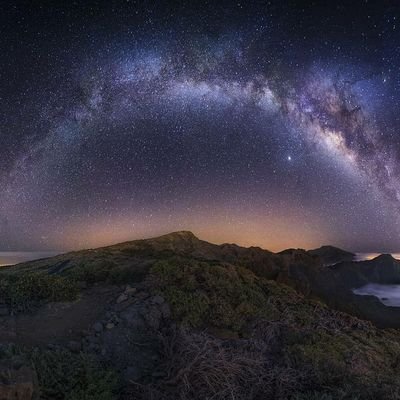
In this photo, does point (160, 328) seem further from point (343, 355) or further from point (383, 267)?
point (383, 267)

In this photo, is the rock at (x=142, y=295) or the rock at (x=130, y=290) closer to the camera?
the rock at (x=142, y=295)

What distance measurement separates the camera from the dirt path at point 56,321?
8875 mm

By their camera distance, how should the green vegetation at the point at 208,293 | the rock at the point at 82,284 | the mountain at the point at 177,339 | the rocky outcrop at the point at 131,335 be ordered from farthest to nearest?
1. the rock at the point at 82,284
2. the green vegetation at the point at 208,293
3. the rocky outcrop at the point at 131,335
4. the mountain at the point at 177,339

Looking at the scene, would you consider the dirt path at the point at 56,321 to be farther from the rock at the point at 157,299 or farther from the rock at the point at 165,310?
the rock at the point at 165,310

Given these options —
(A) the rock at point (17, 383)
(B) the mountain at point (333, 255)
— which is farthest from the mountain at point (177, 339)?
(B) the mountain at point (333, 255)

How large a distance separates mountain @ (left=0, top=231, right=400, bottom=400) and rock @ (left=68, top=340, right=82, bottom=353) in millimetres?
17

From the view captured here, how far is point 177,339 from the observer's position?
8.42m

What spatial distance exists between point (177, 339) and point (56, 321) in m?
3.31

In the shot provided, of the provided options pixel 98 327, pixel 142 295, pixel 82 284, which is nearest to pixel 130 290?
pixel 142 295

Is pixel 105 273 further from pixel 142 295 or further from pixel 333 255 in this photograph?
pixel 333 255

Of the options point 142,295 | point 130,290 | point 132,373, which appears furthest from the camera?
point 130,290

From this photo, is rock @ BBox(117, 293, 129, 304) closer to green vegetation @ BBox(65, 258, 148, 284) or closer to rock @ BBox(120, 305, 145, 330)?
rock @ BBox(120, 305, 145, 330)

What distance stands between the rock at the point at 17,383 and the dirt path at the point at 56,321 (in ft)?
11.1

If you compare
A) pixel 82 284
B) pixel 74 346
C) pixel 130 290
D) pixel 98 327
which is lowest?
pixel 74 346
